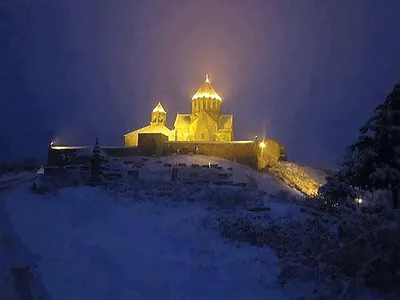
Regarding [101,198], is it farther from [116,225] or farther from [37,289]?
[37,289]

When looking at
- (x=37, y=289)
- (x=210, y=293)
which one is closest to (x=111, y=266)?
(x=37, y=289)

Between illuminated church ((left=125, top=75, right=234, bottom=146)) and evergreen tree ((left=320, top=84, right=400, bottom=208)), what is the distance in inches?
1750

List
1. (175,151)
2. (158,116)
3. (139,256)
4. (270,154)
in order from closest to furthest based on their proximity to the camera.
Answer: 1. (139,256)
2. (175,151)
3. (270,154)
4. (158,116)

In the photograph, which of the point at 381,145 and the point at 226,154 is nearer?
the point at 381,145

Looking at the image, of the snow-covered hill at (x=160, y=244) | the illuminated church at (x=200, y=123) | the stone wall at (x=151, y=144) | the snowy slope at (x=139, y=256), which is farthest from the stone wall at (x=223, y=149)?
the snowy slope at (x=139, y=256)

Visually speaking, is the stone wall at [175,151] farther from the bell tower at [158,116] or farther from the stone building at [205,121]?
the bell tower at [158,116]

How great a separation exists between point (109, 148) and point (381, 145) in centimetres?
4103

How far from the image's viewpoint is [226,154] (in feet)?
160

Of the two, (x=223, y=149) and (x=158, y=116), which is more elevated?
(x=158, y=116)

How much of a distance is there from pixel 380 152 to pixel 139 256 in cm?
874

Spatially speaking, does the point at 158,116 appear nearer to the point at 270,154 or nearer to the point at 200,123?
the point at 200,123

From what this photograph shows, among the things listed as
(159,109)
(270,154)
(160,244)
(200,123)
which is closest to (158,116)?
(159,109)

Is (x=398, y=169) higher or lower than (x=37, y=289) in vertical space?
higher

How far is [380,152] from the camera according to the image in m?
13.7
